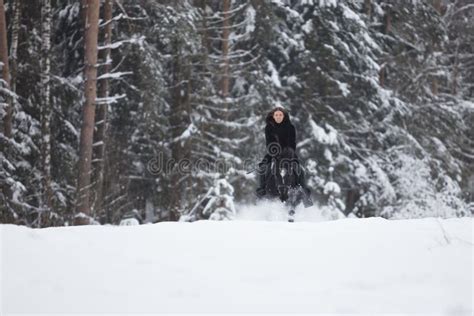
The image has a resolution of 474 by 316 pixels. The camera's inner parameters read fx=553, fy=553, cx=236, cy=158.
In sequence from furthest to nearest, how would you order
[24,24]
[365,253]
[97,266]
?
1. [24,24]
2. [365,253]
3. [97,266]

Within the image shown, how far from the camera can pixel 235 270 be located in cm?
539

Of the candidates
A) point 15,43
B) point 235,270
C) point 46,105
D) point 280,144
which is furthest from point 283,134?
point 15,43

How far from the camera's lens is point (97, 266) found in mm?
5266

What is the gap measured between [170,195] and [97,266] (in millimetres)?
14415

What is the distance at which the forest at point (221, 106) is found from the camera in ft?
53.4

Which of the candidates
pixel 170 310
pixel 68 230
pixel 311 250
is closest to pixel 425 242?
pixel 311 250

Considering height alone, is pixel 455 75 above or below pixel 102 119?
above

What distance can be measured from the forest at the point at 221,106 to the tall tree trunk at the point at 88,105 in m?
0.04

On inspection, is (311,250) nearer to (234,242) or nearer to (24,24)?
(234,242)

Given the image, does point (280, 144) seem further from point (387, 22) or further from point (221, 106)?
point (387, 22)

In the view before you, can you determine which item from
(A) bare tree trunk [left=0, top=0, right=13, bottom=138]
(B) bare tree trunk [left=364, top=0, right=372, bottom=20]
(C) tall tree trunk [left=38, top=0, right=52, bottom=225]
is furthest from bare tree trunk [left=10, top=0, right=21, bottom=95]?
(B) bare tree trunk [left=364, top=0, right=372, bottom=20]

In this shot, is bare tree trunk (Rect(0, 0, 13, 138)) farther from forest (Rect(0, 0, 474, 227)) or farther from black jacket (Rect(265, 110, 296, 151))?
black jacket (Rect(265, 110, 296, 151))

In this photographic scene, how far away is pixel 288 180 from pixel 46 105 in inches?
318

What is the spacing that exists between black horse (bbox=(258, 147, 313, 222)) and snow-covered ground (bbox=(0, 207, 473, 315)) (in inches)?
136
